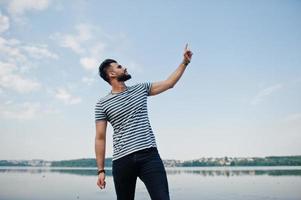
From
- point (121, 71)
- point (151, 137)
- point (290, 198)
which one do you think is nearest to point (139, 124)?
point (151, 137)

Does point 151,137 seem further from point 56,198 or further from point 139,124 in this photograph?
point 56,198

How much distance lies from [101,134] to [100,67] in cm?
78

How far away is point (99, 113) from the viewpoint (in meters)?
3.79

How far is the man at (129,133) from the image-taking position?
11.1 feet

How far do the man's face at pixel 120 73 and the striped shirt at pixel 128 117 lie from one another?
0.12 metres

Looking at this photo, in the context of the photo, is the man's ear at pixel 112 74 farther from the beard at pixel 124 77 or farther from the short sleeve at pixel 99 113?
the short sleeve at pixel 99 113

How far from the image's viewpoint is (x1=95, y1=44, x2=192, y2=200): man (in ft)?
11.1

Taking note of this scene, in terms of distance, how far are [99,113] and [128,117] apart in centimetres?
38

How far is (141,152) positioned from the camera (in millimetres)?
3420

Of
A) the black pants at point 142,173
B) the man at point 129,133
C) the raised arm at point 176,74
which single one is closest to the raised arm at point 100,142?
the man at point 129,133

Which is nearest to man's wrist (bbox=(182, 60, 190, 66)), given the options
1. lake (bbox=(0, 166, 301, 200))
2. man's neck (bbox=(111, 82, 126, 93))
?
man's neck (bbox=(111, 82, 126, 93))

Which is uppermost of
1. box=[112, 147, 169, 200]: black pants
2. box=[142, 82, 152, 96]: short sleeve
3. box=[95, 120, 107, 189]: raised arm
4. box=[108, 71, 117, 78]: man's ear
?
box=[108, 71, 117, 78]: man's ear

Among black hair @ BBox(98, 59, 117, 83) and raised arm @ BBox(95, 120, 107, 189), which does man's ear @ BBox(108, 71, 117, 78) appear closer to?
black hair @ BBox(98, 59, 117, 83)

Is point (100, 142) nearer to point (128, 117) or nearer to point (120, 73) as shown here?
point (128, 117)
